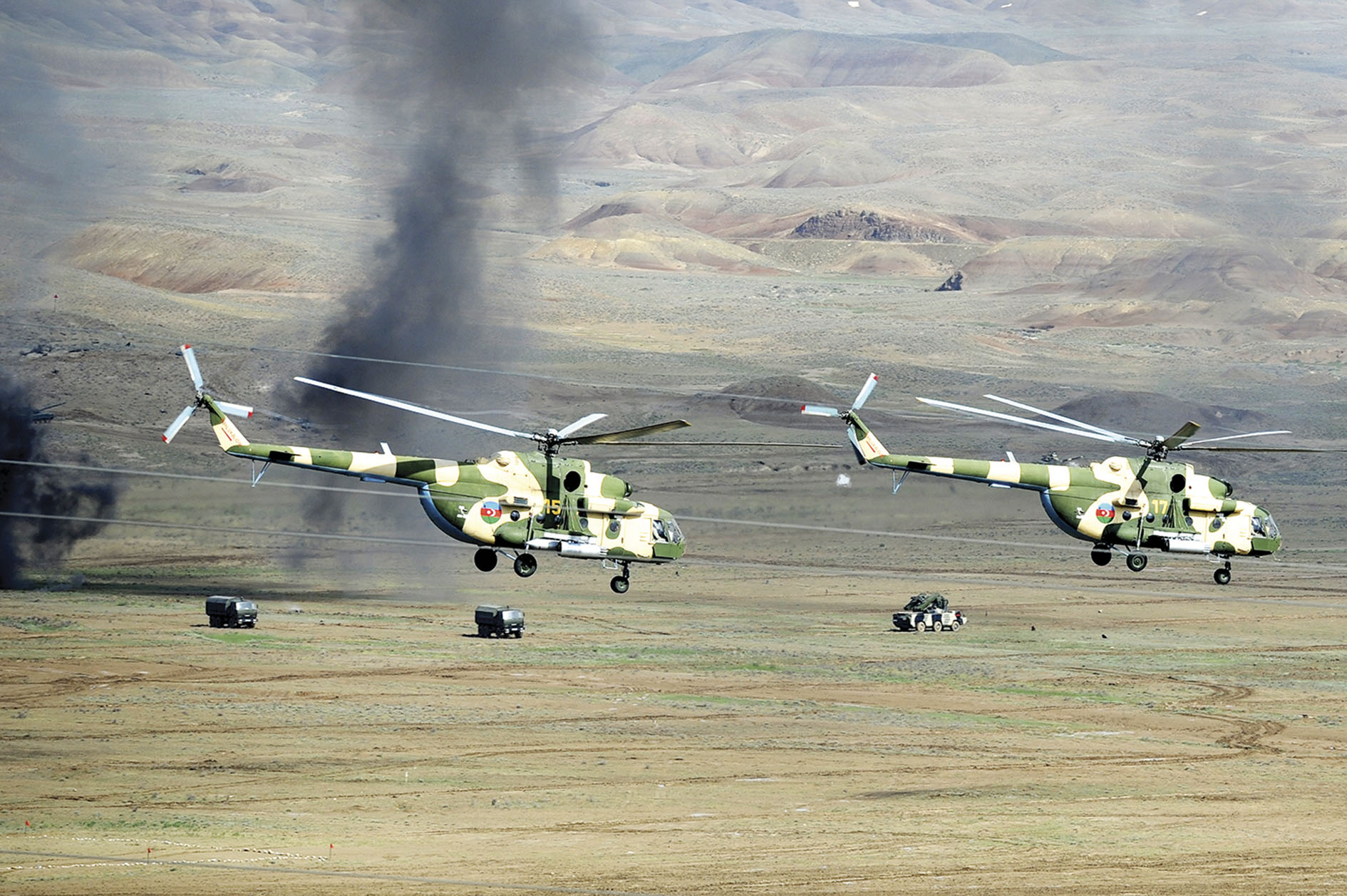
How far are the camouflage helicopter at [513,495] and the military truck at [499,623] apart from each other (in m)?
64.9

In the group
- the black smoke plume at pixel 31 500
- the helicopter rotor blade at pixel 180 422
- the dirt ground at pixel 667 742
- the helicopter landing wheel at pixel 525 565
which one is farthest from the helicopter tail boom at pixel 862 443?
the black smoke plume at pixel 31 500

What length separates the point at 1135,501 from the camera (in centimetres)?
6184

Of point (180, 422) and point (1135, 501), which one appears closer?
point (180, 422)

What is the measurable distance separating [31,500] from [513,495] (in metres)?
101

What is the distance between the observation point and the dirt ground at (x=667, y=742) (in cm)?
7256

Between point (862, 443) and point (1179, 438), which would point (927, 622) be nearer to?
point (1179, 438)

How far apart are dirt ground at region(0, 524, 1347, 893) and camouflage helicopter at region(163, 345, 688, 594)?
1240cm

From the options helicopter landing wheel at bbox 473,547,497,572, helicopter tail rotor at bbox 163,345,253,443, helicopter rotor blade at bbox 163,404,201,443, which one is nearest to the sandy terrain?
helicopter landing wheel at bbox 473,547,497,572

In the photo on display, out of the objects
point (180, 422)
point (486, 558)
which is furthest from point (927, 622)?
point (180, 422)

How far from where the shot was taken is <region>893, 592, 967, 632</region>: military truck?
13938 cm

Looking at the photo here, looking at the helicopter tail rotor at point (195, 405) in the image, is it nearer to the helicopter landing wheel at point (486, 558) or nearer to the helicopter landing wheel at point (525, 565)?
the helicopter landing wheel at point (486, 558)

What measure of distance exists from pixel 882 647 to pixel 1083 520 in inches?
2749

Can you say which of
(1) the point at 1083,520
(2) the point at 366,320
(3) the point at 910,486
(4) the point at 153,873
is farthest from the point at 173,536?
(1) the point at 1083,520

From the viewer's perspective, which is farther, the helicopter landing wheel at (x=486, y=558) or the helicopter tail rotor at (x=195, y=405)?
the helicopter tail rotor at (x=195, y=405)
